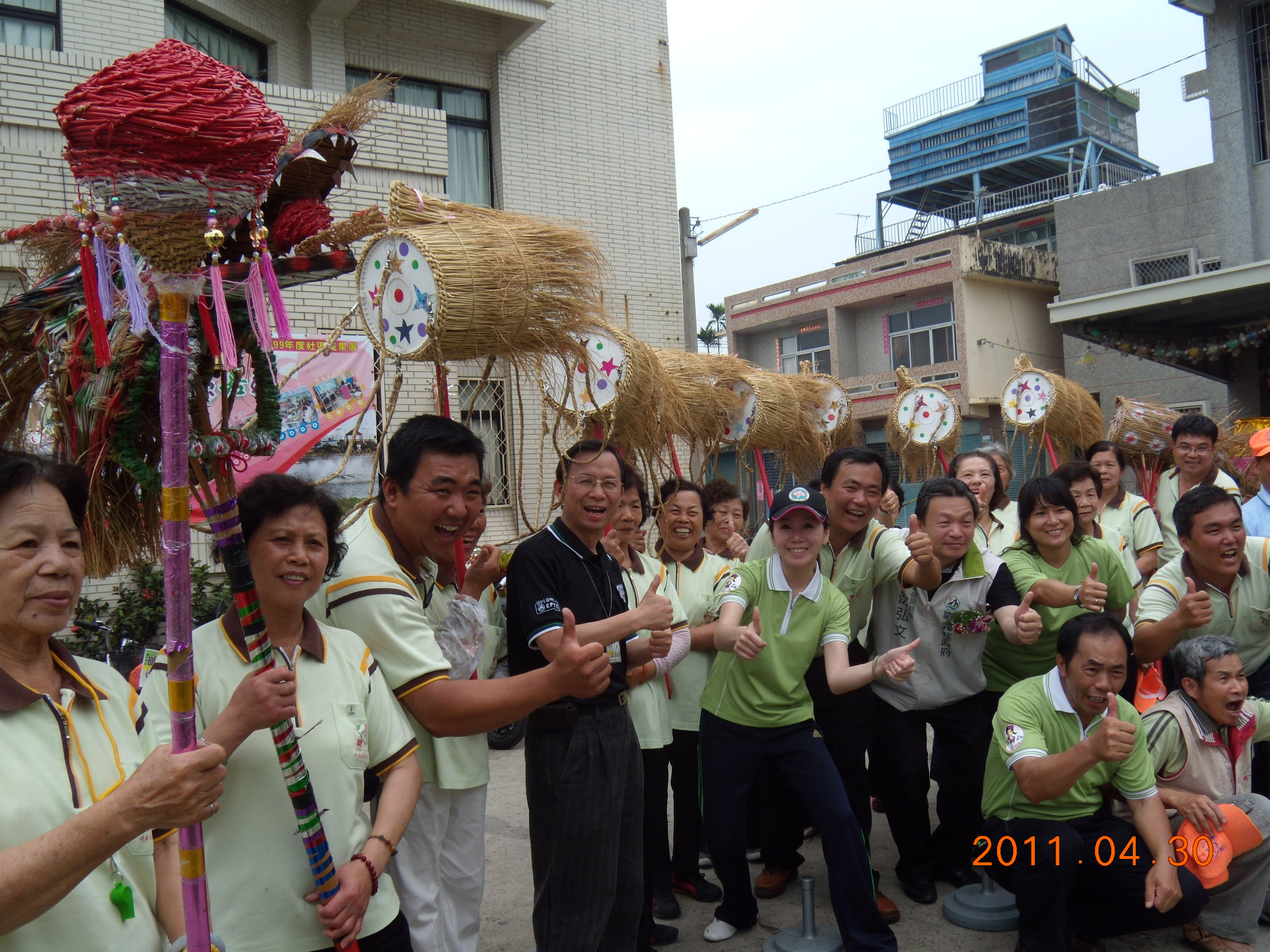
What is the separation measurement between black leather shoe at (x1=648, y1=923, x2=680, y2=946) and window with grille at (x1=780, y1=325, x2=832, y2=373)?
19.4m

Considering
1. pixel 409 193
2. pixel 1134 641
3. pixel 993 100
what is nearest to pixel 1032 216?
pixel 993 100

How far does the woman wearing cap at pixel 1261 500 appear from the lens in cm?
468

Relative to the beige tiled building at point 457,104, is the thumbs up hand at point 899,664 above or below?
below

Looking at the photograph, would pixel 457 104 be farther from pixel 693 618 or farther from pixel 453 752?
pixel 453 752

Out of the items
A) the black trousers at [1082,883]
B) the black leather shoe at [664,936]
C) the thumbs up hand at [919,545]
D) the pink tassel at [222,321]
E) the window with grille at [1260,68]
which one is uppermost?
the window with grille at [1260,68]

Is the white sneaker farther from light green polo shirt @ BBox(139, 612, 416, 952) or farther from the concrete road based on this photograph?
light green polo shirt @ BBox(139, 612, 416, 952)

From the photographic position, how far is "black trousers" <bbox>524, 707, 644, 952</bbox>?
2.74 meters

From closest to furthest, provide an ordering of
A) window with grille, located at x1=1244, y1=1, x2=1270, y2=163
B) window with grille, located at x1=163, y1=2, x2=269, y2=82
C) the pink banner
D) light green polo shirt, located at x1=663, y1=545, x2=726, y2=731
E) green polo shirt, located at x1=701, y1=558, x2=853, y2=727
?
green polo shirt, located at x1=701, y1=558, x2=853, y2=727, light green polo shirt, located at x1=663, y1=545, x2=726, y2=731, the pink banner, window with grille, located at x1=163, y1=2, x2=269, y2=82, window with grille, located at x1=1244, y1=1, x2=1270, y2=163

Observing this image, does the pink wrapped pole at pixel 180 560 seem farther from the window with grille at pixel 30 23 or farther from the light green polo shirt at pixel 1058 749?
the window with grille at pixel 30 23

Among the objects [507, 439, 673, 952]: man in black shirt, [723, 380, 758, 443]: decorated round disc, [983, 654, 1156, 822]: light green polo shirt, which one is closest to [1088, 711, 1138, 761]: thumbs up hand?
[983, 654, 1156, 822]: light green polo shirt

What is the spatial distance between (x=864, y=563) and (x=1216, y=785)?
158 centimetres

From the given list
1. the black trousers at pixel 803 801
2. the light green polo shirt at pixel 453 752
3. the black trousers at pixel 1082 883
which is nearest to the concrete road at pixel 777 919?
the black trousers at pixel 803 801

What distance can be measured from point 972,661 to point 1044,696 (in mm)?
512

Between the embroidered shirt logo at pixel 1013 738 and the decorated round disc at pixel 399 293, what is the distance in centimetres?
250
